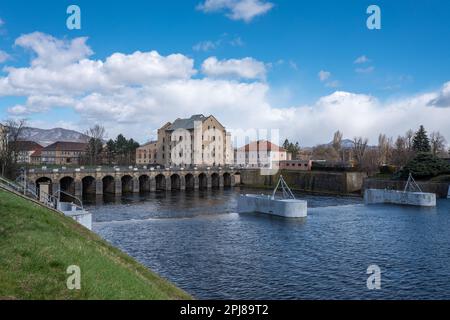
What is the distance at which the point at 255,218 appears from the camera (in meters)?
50.4

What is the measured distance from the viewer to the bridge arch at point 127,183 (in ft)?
316

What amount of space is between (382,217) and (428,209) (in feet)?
37.2

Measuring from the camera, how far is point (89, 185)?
91.2 metres

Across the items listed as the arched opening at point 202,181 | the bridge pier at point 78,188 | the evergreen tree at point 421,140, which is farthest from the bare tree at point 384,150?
the bridge pier at point 78,188

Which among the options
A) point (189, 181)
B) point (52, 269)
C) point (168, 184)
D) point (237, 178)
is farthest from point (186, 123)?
point (52, 269)

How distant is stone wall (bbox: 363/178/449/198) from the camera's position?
7288 centimetres

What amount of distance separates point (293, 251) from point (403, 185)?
56150mm

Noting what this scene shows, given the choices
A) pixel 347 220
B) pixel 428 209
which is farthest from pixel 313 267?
pixel 428 209

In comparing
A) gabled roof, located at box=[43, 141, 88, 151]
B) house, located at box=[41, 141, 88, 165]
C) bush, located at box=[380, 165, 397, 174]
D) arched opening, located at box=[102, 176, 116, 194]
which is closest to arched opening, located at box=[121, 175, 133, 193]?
arched opening, located at box=[102, 176, 116, 194]

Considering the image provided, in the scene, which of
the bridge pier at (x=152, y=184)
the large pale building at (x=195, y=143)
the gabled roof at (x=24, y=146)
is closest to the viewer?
the gabled roof at (x=24, y=146)

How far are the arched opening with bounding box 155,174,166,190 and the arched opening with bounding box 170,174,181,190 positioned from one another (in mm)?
2812

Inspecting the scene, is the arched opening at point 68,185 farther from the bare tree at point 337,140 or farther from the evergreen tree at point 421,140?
the bare tree at point 337,140

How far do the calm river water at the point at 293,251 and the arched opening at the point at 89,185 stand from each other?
3622 centimetres
